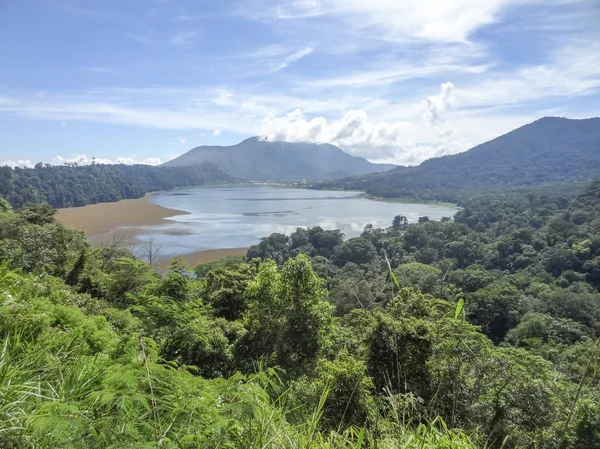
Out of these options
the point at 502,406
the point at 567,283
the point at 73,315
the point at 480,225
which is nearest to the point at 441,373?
the point at 502,406

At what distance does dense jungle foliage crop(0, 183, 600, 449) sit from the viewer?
159 centimetres

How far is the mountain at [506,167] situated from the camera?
437ft

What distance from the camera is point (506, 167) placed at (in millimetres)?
162750

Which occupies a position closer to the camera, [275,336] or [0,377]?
[0,377]

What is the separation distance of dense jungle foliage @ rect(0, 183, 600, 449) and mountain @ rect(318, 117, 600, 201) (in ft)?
341

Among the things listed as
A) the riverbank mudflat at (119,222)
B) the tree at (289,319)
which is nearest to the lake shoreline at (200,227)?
the riverbank mudflat at (119,222)

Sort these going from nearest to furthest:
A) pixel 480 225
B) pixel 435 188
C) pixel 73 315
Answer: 1. pixel 73 315
2. pixel 480 225
3. pixel 435 188

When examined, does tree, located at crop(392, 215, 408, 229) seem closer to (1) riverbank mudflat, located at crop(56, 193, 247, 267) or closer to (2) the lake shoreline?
(2) the lake shoreline

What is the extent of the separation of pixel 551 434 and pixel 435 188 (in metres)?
140

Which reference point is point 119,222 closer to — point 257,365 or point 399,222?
point 399,222

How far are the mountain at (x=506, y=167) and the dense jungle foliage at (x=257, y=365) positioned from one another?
103993mm

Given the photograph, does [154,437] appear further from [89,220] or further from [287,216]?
[287,216]

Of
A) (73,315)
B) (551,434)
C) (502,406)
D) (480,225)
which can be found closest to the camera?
(73,315)

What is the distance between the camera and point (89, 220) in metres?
49.9
